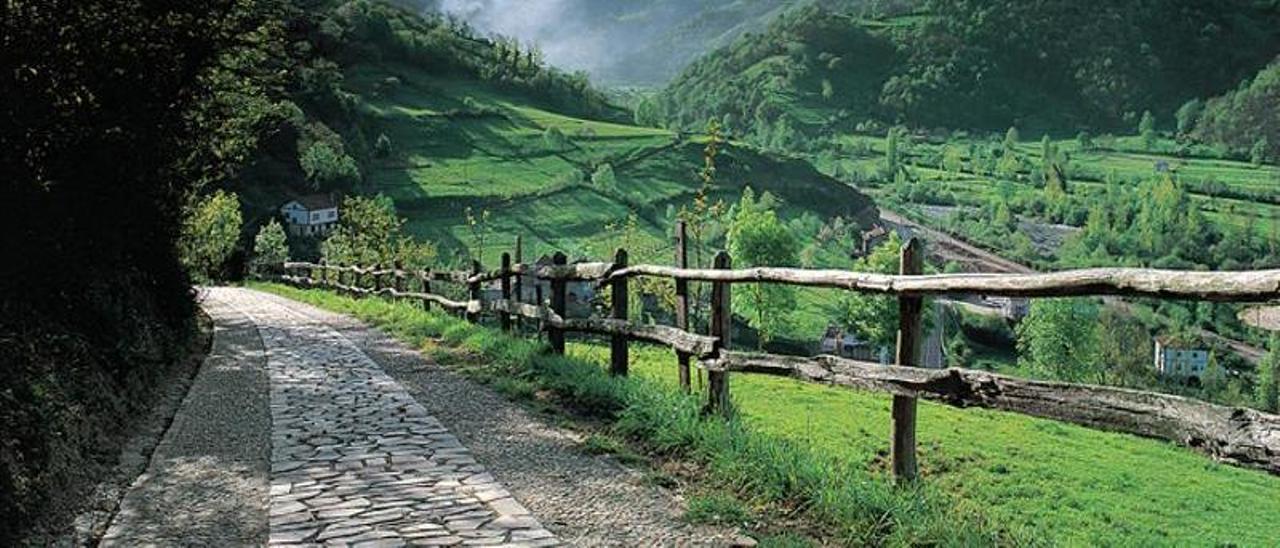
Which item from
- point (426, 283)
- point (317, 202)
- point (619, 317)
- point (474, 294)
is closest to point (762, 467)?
point (619, 317)

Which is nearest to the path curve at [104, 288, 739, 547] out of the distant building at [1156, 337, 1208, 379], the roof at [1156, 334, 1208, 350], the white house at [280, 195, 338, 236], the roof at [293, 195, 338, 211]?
the white house at [280, 195, 338, 236]

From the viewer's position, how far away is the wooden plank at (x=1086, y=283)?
337 centimetres

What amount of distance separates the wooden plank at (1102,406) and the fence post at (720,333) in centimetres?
160

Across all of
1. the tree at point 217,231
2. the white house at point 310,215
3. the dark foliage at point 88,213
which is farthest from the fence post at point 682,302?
the white house at point 310,215

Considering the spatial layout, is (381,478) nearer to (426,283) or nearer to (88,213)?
(88,213)

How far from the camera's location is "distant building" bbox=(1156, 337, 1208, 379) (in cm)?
10144

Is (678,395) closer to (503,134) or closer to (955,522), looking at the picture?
(955,522)

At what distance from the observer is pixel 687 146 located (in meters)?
154

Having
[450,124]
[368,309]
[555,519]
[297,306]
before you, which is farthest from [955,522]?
[450,124]

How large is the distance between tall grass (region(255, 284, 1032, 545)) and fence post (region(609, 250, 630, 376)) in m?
0.22

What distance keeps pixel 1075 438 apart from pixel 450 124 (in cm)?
11721

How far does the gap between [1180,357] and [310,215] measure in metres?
93.9

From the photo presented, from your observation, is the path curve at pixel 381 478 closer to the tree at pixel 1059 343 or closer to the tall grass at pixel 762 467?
the tall grass at pixel 762 467

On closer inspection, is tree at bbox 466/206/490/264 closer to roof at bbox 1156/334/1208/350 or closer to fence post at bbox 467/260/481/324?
roof at bbox 1156/334/1208/350
